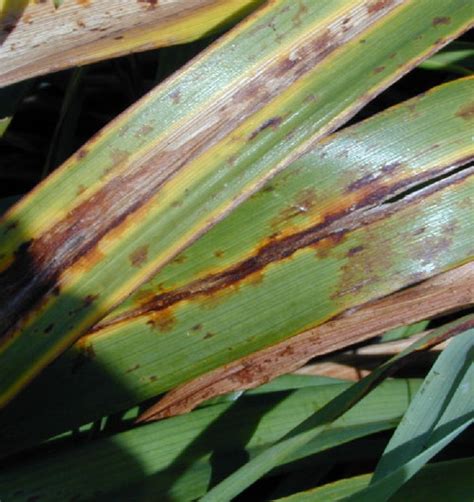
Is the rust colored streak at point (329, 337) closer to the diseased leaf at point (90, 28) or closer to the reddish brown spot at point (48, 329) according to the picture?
the reddish brown spot at point (48, 329)

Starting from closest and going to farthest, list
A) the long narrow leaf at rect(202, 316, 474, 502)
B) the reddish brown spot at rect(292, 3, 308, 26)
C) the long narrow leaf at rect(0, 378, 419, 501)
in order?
the long narrow leaf at rect(202, 316, 474, 502), the long narrow leaf at rect(0, 378, 419, 501), the reddish brown spot at rect(292, 3, 308, 26)

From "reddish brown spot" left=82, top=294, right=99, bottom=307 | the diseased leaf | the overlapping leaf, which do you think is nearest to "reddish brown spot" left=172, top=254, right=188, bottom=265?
the overlapping leaf

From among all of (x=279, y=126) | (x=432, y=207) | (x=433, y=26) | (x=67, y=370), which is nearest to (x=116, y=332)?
(x=67, y=370)

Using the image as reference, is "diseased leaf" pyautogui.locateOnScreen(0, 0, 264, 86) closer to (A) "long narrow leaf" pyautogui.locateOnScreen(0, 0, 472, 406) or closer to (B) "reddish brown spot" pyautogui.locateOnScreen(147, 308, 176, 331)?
(A) "long narrow leaf" pyautogui.locateOnScreen(0, 0, 472, 406)

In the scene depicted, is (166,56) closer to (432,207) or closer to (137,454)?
(432,207)

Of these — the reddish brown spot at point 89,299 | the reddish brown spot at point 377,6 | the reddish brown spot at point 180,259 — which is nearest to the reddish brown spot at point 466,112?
the reddish brown spot at point 377,6
